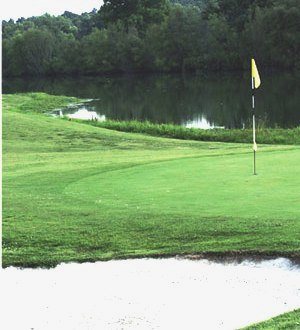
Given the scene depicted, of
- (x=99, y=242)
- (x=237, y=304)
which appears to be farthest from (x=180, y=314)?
(x=99, y=242)

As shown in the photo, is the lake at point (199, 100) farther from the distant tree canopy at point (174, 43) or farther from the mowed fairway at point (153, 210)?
the mowed fairway at point (153, 210)

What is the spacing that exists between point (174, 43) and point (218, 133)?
78.1 metres

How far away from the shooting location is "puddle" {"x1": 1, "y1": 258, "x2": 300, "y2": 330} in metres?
7.00

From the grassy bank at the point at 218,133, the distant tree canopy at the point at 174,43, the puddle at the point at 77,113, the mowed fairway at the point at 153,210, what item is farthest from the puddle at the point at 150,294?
the distant tree canopy at the point at 174,43

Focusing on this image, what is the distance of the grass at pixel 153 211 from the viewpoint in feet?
31.1

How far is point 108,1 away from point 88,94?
63968mm

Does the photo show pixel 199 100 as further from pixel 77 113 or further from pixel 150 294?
pixel 150 294

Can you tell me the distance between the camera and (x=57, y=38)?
409 feet

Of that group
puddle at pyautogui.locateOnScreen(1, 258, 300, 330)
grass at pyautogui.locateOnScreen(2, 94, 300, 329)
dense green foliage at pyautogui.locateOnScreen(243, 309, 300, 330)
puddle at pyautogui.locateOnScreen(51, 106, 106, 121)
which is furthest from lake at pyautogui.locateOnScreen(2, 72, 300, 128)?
dense green foliage at pyautogui.locateOnScreen(243, 309, 300, 330)

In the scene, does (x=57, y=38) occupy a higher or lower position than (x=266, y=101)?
higher

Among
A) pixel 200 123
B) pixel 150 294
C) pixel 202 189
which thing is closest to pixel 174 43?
pixel 200 123

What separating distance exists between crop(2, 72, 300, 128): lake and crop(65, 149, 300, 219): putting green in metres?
22.7

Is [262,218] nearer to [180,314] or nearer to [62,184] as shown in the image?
[180,314]

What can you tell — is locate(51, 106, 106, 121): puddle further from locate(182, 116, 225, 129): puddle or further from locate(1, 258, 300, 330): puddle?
locate(1, 258, 300, 330): puddle
